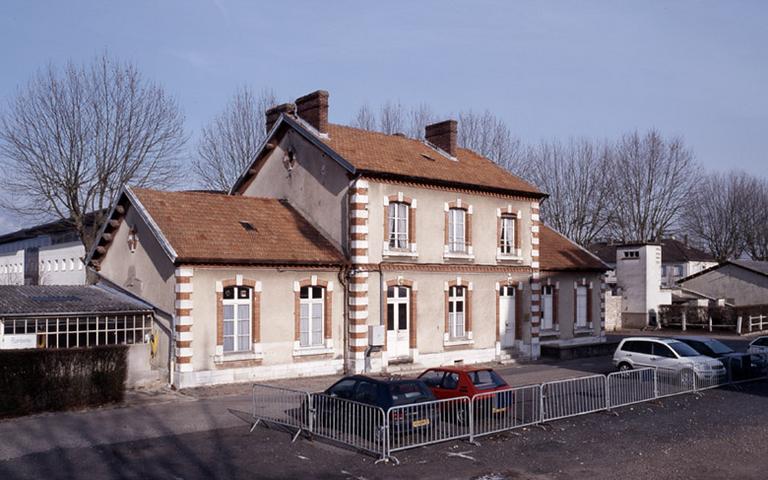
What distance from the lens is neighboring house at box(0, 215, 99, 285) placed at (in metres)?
46.8

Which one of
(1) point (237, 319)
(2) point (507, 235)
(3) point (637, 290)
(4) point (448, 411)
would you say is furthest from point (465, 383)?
(3) point (637, 290)

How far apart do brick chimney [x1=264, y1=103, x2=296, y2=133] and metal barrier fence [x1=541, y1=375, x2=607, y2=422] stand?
51.9 ft

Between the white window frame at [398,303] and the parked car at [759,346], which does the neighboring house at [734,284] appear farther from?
the white window frame at [398,303]

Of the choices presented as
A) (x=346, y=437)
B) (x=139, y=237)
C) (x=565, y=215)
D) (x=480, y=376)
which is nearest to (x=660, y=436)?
(x=480, y=376)

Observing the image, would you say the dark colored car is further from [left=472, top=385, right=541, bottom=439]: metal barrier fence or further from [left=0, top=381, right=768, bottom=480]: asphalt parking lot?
[left=472, top=385, right=541, bottom=439]: metal barrier fence

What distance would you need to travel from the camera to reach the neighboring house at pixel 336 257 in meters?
23.2

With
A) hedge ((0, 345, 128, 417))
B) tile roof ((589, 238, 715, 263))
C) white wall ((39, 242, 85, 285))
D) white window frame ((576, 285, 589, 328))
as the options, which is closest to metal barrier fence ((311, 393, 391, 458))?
hedge ((0, 345, 128, 417))

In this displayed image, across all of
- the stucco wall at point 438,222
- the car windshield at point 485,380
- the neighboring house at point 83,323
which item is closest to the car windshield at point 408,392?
the car windshield at point 485,380

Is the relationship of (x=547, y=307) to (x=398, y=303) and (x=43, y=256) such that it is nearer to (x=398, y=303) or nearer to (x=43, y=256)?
(x=398, y=303)

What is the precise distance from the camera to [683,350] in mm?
24141

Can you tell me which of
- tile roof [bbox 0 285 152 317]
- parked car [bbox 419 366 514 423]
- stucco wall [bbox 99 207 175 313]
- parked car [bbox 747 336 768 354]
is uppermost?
stucco wall [bbox 99 207 175 313]

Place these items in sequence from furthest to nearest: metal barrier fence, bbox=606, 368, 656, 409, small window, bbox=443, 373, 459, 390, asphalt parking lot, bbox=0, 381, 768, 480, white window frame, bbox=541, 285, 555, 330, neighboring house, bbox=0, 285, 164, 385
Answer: white window frame, bbox=541, 285, 555, 330 → neighboring house, bbox=0, 285, 164, 385 → metal barrier fence, bbox=606, 368, 656, 409 → small window, bbox=443, 373, 459, 390 → asphalt parking lot, bbox=0, 381, 768, 480

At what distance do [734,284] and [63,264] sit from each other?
1811 inches

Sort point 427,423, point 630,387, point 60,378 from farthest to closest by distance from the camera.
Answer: point 630,387 → point 60,378 → point 427,423
